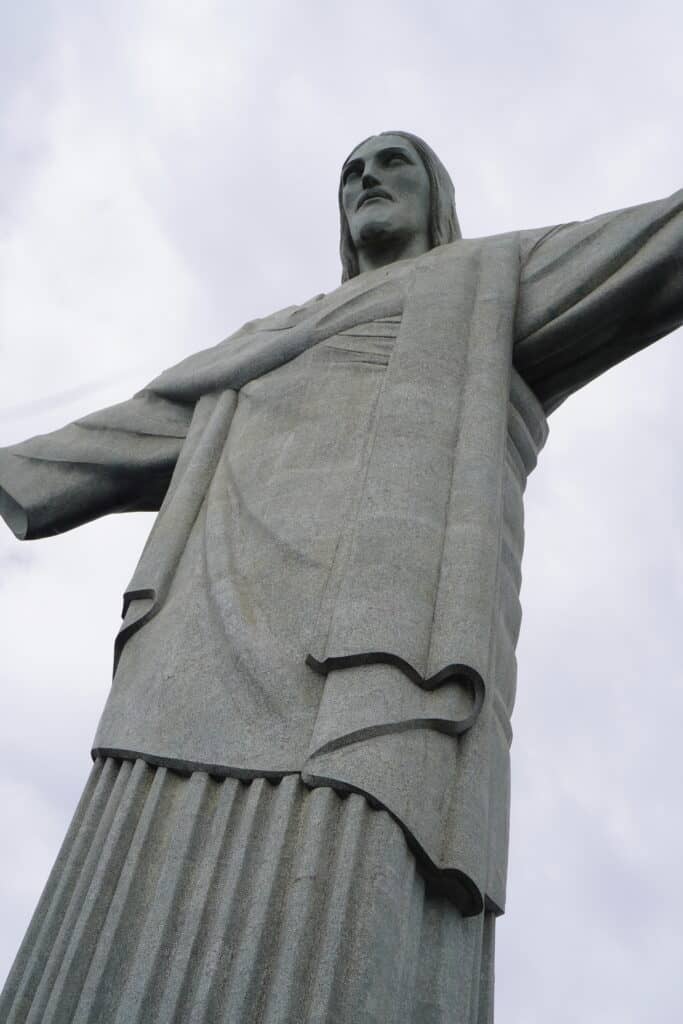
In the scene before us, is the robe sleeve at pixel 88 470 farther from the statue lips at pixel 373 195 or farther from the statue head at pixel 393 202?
the statue lips at pixel 373 195

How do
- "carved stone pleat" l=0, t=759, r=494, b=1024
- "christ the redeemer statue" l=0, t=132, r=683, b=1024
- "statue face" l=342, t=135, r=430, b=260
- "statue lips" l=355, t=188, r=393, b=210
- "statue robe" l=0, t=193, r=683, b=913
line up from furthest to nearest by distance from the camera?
"statue lips" l=355, t=188, r=393, b=210, "statue face" l=342, t=135, r=430, b=260, "statue robe" l=0, t=193, r=683, b=913, "christ the redeemer statue" l=0, t=132, r=683, b=1024, "carved stone pleat" l=0, t=759, r=494, b=1024

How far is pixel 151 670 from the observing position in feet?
21.3

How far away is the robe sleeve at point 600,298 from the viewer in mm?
7629

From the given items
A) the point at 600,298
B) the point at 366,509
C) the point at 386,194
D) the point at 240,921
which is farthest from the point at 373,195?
the point at 240,921

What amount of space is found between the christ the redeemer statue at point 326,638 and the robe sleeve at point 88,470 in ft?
0.06

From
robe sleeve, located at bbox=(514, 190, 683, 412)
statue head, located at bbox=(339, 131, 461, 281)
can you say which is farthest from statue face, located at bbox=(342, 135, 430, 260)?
robe sleeve, located at bbox=(514, 190, 683, 412)

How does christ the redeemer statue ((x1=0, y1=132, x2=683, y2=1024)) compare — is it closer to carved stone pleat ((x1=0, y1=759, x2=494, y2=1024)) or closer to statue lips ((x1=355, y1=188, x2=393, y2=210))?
Answer: carved stone pleat ((x1=0, y1=759, x2=494, y2=1024))

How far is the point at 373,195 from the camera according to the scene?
9438 mm

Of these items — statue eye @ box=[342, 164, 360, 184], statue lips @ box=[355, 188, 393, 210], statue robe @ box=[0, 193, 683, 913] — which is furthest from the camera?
statue eye @ box=[342, 164, 360, 184]

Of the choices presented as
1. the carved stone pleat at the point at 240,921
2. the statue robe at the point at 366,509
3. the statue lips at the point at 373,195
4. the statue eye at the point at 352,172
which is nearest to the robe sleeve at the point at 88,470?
the statue robe at the point at 366,509

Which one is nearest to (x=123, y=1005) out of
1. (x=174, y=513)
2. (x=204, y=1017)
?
(x=204, y=1017)

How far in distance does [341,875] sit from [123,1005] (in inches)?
37.3

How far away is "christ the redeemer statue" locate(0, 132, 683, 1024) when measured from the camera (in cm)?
528

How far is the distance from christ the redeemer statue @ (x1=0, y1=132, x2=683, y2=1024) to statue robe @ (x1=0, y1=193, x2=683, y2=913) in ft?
0.05
